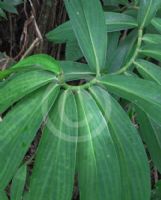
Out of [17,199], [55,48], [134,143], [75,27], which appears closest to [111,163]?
[134,143]

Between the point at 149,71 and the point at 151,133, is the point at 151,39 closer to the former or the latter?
the point at 149,71

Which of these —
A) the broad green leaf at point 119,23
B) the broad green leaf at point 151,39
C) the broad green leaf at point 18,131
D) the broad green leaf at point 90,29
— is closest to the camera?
the broad green leaf at point 18,131

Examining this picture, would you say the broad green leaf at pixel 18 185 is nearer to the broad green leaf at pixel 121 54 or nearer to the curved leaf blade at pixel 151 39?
the broad green leaf at pixel 121 54

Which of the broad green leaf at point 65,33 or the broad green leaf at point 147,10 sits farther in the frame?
the broad green leaf at point 65,33

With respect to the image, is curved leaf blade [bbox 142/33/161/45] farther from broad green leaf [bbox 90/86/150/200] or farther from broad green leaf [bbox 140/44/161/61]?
broad green leaf [bbox 90/86/150/200]

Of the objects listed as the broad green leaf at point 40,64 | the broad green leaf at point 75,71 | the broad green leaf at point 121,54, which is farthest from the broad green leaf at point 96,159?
the broad green leaf at point 121,54

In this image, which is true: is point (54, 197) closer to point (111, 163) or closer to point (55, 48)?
point (111, 163)

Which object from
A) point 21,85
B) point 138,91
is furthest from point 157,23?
point 21,85
